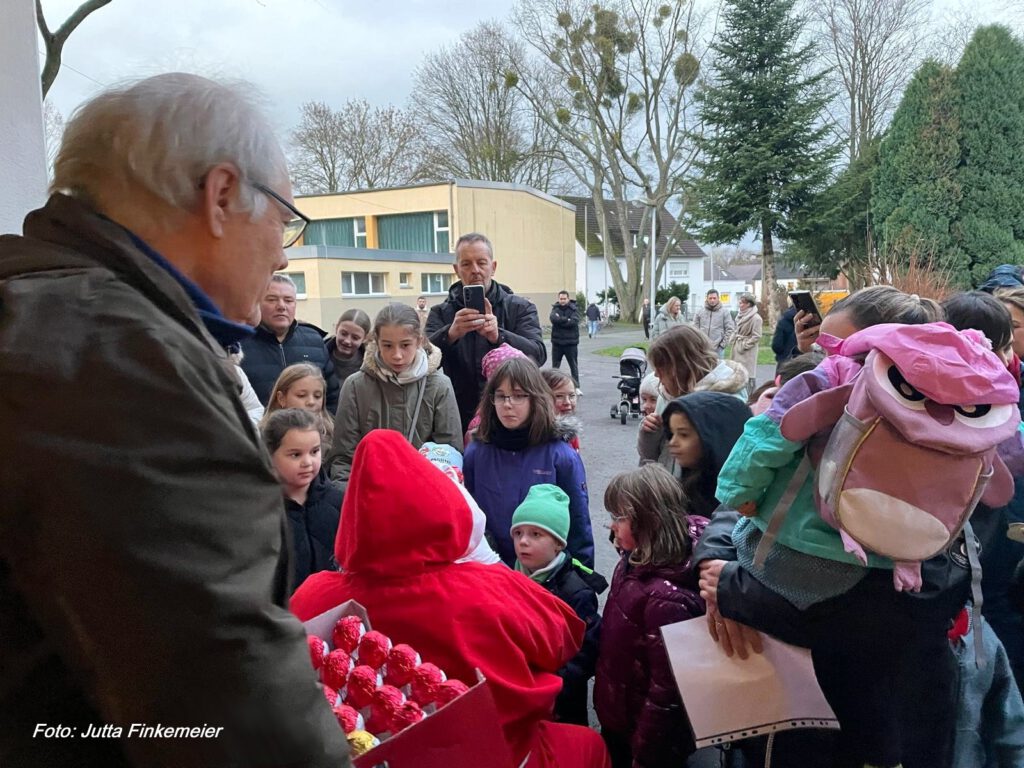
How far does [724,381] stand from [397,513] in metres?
1.99

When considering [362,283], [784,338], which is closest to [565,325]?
[784,338]

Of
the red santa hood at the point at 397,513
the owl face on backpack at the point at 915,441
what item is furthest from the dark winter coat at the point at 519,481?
the owl face on backpack at the point at 915,441

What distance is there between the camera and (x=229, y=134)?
1068mm

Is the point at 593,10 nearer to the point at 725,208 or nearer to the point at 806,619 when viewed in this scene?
the point at 725,208

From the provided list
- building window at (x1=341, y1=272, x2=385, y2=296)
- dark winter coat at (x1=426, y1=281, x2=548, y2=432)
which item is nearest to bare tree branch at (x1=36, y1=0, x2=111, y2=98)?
dark winter coat at (x1=426, y1=281, x2=548, y2=432)

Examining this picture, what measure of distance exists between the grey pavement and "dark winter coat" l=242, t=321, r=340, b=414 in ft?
5.77

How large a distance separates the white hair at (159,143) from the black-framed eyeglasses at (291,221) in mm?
15

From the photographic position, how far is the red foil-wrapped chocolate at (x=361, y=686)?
143 cm

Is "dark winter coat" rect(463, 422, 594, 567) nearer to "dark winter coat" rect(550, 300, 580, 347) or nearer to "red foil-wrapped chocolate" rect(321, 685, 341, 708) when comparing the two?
"red foil-wrapped chocolate" rect(321, 685, 341, 708)

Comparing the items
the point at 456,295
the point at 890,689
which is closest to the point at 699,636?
the point at 890,689

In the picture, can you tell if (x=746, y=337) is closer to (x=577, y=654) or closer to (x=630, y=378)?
(x=630, y=378)

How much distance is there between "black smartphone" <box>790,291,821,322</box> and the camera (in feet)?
15.9

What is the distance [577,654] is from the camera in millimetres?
2504

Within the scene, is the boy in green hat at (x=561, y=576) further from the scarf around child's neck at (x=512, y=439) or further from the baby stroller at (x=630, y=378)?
the baby stroller at (x=630, y=378)
